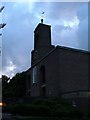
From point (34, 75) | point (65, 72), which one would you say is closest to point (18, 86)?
point (34, 75)

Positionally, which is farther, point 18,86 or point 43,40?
point 18,86

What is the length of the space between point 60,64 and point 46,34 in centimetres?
2585

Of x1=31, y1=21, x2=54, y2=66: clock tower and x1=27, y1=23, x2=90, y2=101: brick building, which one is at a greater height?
x1=31, y1=21, x2=54, y2=66: clock tower

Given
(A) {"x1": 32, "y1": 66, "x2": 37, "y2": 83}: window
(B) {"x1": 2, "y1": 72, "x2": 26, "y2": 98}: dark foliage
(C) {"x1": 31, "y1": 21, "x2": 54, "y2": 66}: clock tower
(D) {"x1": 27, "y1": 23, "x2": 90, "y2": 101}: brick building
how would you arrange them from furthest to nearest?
1. (B) {"x1": 2, "y1": 72, "x2": 26, "y2": 98}: dark foliage
2. (C) {"x1": 31, "y1": 21, "x2": 54, "y2": 66}: clock tower
3. (A) {"x1": 32, "y1": 66, "x2": 37, "y2": 83}: window
4. (D) {"x1": 27, "y1": 23, "x2": 90, "y2": 101}: brick building

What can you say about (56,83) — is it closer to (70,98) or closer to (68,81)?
(68,81)

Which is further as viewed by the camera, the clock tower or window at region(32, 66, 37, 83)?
the clock tower

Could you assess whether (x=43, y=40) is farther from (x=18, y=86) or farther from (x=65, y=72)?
(x=65, y=72)

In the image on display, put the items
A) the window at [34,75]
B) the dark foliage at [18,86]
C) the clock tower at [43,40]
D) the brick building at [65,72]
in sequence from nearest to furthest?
the brick building at [65,72] < the window at [34,75] < the clock tower at [43,40] < the dark foliage at [18,86]

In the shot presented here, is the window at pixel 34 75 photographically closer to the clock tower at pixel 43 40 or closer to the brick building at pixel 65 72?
the clock tower at pixel 43 40

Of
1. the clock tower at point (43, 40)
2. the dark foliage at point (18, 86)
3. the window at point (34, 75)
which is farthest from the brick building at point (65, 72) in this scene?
the dark foliage at point (18, 86)

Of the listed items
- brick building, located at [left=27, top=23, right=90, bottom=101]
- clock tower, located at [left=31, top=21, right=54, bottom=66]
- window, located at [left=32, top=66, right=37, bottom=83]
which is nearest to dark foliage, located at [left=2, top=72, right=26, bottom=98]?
clock tower, located at [left=31, top=21, right=54, bottom=66]

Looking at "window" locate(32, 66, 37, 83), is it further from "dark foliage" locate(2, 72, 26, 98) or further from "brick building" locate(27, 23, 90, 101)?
"dark foliage" locate(2, 72, 26, 98)

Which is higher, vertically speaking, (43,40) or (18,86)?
(43,40)

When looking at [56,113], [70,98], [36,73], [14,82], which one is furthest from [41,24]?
[56,113]
